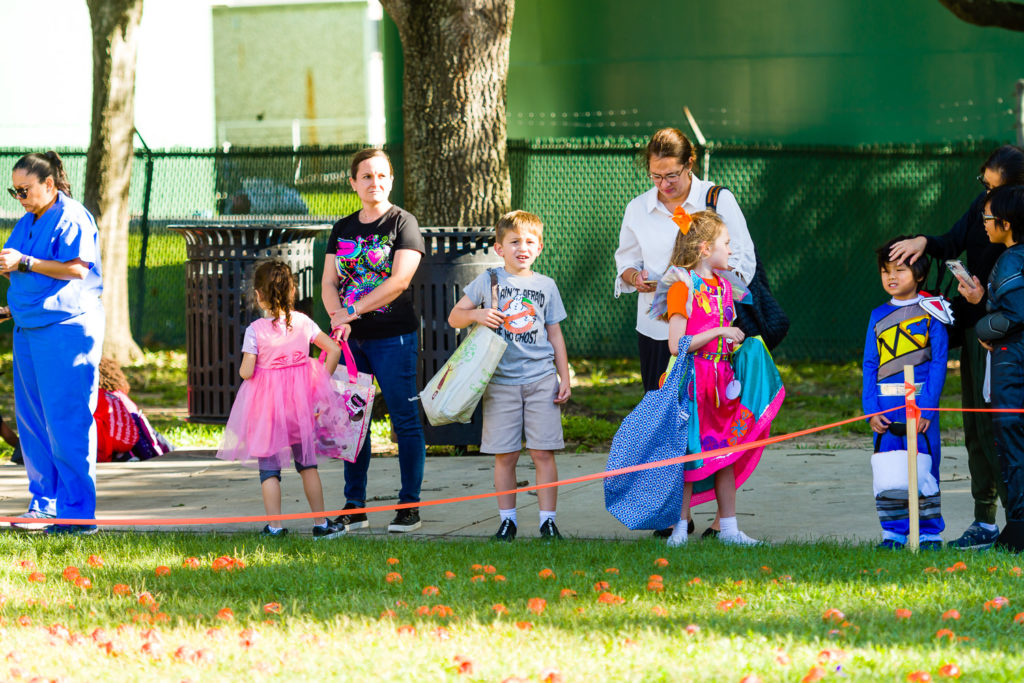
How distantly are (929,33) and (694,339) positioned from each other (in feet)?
34.7

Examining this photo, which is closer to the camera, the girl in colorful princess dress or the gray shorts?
the girl in colorful princess dress

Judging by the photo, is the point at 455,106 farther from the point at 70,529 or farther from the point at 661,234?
the point at 70,529

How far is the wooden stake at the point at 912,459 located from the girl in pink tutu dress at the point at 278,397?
263 cm

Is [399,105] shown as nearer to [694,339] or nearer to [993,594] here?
[694,339]

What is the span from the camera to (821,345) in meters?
13.1

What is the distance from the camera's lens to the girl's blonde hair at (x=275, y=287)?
5957mm

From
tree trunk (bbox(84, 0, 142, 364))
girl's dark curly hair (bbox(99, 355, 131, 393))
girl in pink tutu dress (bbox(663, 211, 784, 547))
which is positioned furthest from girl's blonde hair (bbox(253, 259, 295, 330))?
tree trunk (bbox(84, 0, 142, 364))

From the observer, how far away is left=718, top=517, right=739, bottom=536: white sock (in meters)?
5.54

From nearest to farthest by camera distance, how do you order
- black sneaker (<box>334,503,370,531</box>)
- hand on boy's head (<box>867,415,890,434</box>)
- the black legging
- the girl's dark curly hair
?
hand on boy's head (<box>867,415,890,434</box>), the black legging, black sneaker (<box>334,503,370,531</box>), the girl's dark curly hair

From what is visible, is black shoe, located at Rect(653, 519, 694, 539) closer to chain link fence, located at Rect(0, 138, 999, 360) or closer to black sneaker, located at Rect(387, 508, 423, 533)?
black sneaker, located at Rect(387, 508, 423, 533)

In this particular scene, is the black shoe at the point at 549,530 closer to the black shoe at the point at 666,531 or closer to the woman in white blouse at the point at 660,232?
the black shoe at the point at 666,531

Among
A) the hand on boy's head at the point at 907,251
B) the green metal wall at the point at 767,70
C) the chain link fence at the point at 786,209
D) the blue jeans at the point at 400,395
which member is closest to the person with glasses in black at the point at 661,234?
the hand on boy's head at the point at 907,251

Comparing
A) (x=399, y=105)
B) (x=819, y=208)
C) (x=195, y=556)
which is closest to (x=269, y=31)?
(x=399, y=105)

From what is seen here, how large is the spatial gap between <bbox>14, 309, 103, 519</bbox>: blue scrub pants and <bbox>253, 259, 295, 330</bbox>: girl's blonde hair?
0.91 metres
